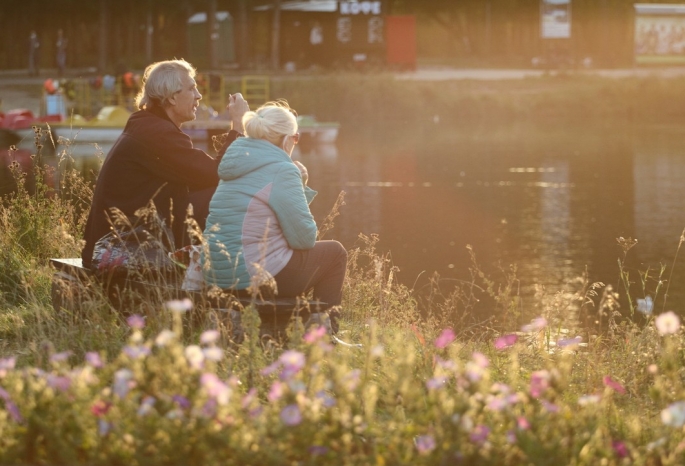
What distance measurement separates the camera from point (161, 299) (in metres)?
4.51

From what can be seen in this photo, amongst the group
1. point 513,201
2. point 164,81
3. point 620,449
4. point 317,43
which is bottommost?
point 513,201

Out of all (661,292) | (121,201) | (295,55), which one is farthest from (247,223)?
(295,55)

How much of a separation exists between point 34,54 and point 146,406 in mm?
36817

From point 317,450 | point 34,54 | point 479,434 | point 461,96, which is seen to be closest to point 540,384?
point 479,434

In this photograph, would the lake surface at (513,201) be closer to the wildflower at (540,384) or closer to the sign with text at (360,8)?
the wildflower at (540,384)

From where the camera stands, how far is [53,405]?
9.20 feet

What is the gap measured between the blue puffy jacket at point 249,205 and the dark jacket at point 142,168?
50 cm

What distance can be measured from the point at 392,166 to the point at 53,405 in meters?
17.3

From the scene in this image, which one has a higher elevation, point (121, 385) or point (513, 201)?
point (121, 385)

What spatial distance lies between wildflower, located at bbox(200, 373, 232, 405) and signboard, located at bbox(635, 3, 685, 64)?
4069 cm

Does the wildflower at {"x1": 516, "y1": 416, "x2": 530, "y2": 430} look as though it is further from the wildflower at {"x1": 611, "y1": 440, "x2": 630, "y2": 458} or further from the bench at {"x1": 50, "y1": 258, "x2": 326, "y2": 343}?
the bench at {"x1": 50, "y1": 258, "x2": 326, "y2": 343}

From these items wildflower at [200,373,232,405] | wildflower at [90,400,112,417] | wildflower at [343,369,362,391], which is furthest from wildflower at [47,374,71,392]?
wildflower at [343,369,362,391]

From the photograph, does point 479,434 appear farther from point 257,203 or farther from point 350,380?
point 257,203

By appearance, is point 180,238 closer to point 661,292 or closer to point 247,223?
point 247,223
